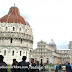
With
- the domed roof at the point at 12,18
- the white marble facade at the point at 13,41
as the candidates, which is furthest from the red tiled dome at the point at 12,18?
the white marble facade at the point at 13,41

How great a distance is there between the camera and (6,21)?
53125mm

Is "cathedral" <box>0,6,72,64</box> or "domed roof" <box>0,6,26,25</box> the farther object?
"domed roof" <box>0,6,26,25</box>

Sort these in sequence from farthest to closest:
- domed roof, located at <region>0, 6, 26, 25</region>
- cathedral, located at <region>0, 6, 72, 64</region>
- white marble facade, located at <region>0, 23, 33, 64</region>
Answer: domed roof, located at <region>0, 6, 26, 25</region>, cathedral, located at <region>0, 6, 72, 64</region>, white marble facade, located at <region>0, 23, 33, 64</region>

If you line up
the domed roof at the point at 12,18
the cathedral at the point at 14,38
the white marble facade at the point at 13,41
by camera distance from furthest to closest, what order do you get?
the domed roof at the point at 12,18 < the cathedral at the point at 14,38 < the white marble facade at the point at 13,41

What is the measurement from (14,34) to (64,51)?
8132 centimetres

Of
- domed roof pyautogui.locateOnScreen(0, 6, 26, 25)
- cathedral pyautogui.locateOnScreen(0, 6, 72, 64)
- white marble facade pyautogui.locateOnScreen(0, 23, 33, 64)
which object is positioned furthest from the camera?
domed roof pyautogui.locateOnScreen(0, 6, 26, 25)

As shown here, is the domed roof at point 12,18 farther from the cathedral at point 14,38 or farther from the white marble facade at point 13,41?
the white marble facade at point 13,41

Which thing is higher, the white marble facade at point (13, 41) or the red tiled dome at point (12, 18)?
the red tiled dome at point (12, 18)

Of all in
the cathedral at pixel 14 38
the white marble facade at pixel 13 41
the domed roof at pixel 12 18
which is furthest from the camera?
the domed roof at pixel 12 18

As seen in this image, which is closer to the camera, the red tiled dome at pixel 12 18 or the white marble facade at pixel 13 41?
the white marble facade at pixel 13 41

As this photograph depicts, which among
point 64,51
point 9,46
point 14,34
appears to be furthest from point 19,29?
point 64,51

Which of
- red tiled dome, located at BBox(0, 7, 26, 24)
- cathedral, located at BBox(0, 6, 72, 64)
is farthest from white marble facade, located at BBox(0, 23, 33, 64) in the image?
red tiled dome, located at BBox(0, 7, 26, 24)

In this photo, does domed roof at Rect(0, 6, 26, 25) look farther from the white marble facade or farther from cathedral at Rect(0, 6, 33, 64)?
the white marble facade

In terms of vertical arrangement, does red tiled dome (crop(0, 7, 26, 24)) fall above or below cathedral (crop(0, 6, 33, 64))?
above
